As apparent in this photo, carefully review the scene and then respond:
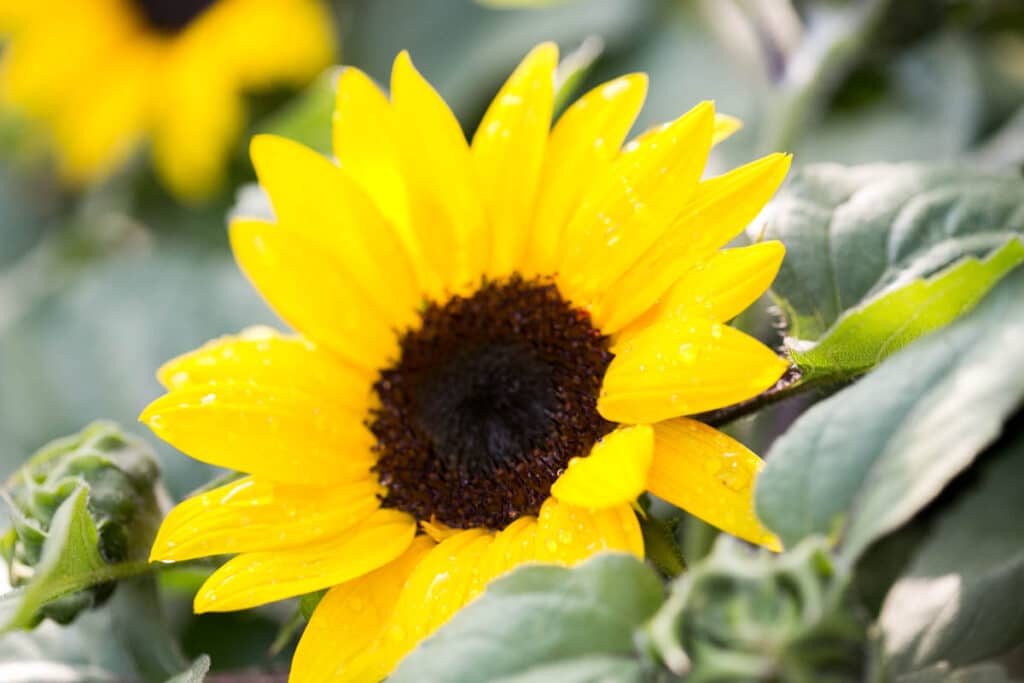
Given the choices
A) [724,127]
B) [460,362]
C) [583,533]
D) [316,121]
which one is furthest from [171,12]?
[583,533]

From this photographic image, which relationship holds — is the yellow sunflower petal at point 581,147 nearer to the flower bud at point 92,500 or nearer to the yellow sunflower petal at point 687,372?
the yellow sunflower petal at point 687,372

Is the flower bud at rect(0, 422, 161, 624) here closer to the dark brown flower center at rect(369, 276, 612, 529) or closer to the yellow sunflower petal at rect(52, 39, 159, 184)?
the dark brown flower center at rect(369, 276, 612, 529)

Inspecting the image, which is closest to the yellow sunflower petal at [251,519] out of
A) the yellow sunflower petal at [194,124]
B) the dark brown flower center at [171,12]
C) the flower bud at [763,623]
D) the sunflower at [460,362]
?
the sunflower at [460,362]

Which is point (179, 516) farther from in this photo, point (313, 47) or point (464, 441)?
point (313, 47)

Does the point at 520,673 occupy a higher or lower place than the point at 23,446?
higher

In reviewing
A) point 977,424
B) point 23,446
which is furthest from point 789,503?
point 23,446
